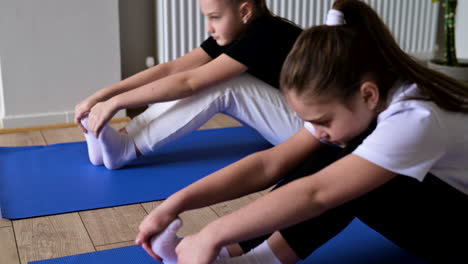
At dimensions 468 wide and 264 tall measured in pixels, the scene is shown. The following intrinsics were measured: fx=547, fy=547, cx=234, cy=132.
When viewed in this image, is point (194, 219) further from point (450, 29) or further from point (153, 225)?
point (450, 29)

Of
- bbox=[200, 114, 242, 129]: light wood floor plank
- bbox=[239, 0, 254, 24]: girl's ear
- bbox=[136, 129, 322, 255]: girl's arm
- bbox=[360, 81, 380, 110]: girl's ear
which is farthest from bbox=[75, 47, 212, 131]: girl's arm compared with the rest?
bbox=[360, 81, 380, 110]: girl's ear

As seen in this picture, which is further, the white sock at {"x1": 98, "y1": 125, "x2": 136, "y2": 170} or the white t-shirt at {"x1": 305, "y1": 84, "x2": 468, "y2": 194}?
the white sock at {"x1": 98, "y1": 125, "x2": 136, "y2": 170}

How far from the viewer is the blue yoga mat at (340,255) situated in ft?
3.92

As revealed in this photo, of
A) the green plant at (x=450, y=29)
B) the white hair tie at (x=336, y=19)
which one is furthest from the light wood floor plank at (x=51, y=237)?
the green plant at (x=450, y=29)

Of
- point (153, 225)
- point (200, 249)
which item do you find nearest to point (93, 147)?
point (153, 225)

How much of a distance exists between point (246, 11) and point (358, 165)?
0.99 meters

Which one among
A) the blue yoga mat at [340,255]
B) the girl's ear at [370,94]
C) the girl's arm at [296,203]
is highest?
the girl's ear at [370,94]

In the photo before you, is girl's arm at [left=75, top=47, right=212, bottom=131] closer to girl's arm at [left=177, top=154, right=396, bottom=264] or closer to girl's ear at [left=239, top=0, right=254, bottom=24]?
girl's ear at [left=239, top=0, right=254, bottom=24]

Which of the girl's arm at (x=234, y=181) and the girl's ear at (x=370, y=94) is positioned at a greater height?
the girl's ear at (x=370, y=94)

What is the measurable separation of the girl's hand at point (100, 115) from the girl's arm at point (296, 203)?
2.85 ft

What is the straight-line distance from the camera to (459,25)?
11.1ft

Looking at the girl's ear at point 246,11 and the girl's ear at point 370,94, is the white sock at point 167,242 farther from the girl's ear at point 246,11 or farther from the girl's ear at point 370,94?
the girl's ear at point 246,11

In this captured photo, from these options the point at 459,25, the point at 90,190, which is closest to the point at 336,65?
the point at 90,190

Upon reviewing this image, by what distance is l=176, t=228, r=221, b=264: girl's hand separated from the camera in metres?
0.88
